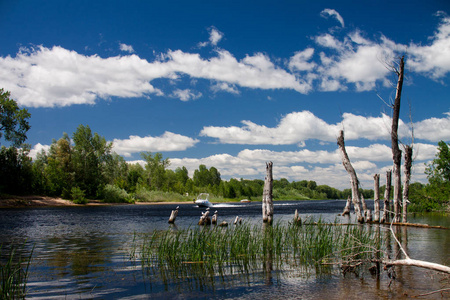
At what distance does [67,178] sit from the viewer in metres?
78.1

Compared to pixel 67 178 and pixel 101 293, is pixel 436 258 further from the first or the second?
pixel 67 178

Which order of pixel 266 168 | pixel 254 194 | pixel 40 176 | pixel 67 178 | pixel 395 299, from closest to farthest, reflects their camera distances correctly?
pixel 395 299 → pixel 266 168 → pixel 40 176 → pixel 67 178 → pixel 254 194

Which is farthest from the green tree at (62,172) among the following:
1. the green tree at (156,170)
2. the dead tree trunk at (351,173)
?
the dead tree trunk at (351,173)

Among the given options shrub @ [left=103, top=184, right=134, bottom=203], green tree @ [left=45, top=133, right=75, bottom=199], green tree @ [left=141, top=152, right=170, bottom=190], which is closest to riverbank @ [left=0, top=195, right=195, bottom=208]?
green tree @ [left=45, top=133, right=75, bottom=199]

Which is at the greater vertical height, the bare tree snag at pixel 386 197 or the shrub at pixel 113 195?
the bare tree snag at pixel 386 197

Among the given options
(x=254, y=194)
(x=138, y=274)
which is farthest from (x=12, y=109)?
(x=254, y=194)

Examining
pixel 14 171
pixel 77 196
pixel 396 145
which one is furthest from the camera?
pixel 77 196

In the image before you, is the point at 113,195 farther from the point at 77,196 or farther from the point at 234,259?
the point at 234,259

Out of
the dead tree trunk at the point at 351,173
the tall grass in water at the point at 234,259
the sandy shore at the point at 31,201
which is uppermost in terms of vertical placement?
the dead tree trunk at the point at 351,173

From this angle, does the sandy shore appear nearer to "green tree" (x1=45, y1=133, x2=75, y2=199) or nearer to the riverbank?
the riverbank

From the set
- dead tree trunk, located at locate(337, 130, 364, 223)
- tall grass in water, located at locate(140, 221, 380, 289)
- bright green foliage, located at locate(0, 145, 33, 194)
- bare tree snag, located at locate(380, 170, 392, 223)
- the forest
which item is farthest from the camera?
bright green foliage, located at locate(0, 145, 33, 194)

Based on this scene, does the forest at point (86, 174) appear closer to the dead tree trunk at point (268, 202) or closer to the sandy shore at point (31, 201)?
the sandy shore at point (31, 201)

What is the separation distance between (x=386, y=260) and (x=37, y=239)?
19.9 metres

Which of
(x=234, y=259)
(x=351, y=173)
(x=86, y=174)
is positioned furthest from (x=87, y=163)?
(x=234, y=259)
